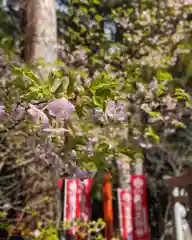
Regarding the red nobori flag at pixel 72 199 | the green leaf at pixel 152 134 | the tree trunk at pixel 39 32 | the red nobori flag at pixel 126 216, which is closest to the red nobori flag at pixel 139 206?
the red nobori flag at pixel 126 216

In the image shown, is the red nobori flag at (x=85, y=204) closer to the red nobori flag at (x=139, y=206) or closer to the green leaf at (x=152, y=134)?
the red nobori flag at (x=139, y=206)

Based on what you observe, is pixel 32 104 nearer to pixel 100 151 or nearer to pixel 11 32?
pixel 100 151

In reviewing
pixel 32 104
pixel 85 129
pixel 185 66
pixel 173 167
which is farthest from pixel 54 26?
pixel 173 167

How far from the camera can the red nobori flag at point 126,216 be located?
6.48 meters

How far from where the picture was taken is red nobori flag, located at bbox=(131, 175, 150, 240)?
6.50 metres

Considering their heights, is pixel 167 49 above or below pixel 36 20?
above

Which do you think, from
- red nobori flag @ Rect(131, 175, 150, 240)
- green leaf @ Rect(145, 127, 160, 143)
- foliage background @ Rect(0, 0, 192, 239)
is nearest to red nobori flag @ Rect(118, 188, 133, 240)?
red nobori flag @ Rect(131, 175, 150, 240)

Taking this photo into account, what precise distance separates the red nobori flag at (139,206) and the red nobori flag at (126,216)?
0.09m

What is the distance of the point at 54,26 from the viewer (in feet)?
12.0

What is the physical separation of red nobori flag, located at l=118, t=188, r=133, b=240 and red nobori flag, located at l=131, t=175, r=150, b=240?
0.09 m

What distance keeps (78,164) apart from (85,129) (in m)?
0.23

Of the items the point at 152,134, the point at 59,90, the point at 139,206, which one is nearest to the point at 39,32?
the point at 152,134

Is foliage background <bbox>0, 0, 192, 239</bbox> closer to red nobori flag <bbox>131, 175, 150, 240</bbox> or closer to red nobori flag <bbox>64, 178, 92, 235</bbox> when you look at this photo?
red nobori flag <bbox>64, 178, 92, 235</bbox>

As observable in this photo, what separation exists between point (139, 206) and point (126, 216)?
33 centimetres
